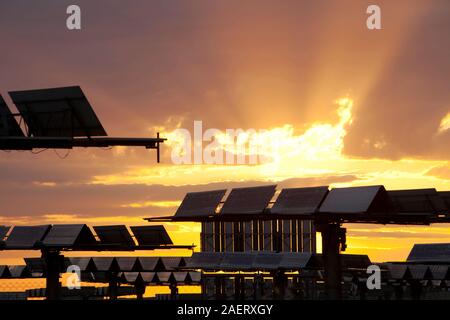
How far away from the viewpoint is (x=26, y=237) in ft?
324

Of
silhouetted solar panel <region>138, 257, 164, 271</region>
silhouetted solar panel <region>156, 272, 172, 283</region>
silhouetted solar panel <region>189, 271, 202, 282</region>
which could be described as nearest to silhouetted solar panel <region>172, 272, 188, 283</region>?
silhouetted solar panel <region>156, 272, 172, 283</region>

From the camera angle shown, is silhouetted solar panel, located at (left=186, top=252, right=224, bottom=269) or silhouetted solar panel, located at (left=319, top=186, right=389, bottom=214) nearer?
silhouetted solar panel, located at (left=319, top=186, right=389, bottom=214)

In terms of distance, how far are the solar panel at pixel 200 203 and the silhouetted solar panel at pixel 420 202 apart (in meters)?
18.9

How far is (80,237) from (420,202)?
3243 cm

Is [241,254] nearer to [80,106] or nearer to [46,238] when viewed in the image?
[46,238]

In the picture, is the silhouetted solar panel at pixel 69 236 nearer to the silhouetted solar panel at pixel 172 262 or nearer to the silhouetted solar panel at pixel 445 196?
the silhouetted solar panel at pixel 445 196

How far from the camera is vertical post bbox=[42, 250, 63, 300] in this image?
305ft

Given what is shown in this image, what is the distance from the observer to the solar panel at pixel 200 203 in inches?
3812

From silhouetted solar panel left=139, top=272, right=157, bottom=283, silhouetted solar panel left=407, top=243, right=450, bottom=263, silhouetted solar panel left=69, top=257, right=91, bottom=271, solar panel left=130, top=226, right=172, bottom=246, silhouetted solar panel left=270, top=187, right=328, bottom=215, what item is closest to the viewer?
silhouetted solar panel left=270, top=187, right=328, bottom=215

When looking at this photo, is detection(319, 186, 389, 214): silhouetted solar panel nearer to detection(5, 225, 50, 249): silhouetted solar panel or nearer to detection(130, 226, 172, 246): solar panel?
detection(130, 226, 172, 246): solar panel

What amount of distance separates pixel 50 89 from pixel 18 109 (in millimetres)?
2228

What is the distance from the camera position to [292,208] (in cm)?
8581

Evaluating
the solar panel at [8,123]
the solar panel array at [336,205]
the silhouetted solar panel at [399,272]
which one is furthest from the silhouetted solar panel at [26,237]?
the solar panel at [8,123]
